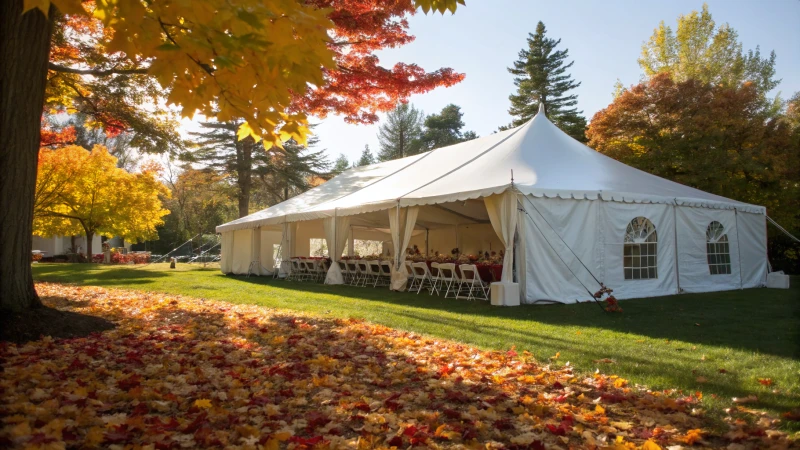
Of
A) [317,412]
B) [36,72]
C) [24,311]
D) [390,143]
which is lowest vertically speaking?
[317,412]

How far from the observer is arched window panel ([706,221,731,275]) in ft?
34.5

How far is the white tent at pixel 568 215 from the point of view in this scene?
819cm

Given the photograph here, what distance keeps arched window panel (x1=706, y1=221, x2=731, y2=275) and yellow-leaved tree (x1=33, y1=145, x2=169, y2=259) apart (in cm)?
1938

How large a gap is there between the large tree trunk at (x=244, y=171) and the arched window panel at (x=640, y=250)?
829 inches

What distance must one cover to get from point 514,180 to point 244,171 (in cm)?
2151

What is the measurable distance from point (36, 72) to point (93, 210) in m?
17.9

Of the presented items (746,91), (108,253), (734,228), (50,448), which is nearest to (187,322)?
(50,448)

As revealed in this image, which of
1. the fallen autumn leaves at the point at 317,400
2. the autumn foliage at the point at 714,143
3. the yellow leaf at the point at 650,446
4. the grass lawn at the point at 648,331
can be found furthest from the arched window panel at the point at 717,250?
the yellow leaf at the point at 650,446

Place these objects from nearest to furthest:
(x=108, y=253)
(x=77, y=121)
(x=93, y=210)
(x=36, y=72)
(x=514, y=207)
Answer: (x=36, y=72) → (x=514, y=207) → (x=93, y=210) → (x=108, y=253) → (x=77, y=121)

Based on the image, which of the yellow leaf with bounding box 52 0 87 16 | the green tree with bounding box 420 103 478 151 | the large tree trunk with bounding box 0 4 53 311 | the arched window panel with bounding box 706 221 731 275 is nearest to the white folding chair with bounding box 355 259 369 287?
the arched window panel with bounding box 706 221 731 275

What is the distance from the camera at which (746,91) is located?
14398 millimetres

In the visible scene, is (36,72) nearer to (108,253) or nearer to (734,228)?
(734,228)

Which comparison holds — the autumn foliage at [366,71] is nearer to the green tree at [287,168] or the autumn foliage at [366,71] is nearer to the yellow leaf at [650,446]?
the yellow leaf at [650,446]

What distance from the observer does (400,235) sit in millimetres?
10203
